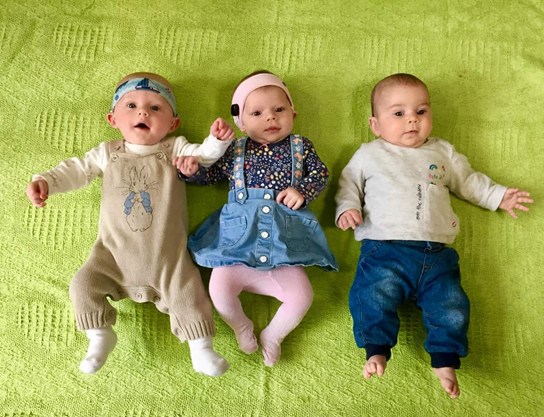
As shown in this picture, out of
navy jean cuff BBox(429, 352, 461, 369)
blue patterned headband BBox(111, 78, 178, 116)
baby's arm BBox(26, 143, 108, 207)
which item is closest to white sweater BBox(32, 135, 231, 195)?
baby's arm BBox(26, 143, 108, 207)

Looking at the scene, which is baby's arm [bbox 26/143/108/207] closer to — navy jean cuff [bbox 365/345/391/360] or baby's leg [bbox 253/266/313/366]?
baby's leg [bbox 253/266/313/366]

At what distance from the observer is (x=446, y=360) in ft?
4.16

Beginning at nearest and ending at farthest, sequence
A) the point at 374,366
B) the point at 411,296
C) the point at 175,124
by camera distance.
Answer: the point at 374,366, the point at 411,296, the point at 175,124

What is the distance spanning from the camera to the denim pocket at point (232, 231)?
1339mm

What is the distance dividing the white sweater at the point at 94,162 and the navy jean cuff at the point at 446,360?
0.70 meters

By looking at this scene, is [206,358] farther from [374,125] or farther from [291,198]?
[374,125]

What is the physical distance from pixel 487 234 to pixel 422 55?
0.54 metres

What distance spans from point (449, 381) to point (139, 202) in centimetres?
84

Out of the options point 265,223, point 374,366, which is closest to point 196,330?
point 265,223

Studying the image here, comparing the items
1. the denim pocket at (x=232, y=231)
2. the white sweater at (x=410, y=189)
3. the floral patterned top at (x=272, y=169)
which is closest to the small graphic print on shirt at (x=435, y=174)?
the white sweater at (x=410, y=189)

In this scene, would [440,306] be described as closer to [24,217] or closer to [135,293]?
[135,293]

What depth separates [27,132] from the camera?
1.52m

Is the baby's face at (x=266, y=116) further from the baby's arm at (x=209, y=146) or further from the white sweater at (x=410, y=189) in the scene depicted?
the white sweater at (x=410, y=189)

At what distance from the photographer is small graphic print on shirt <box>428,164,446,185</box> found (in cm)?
140
